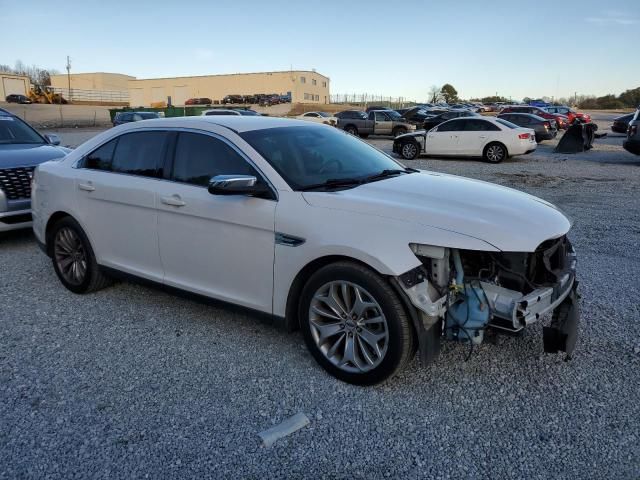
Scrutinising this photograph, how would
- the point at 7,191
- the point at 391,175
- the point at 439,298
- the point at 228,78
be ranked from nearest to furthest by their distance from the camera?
the point at 439,298, the point at 391,175, the point at 7,191, the point at 228,78

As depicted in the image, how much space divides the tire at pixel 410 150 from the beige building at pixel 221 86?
78.9 meters

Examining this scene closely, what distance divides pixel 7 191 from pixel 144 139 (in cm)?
321

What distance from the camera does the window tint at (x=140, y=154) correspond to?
4328mm

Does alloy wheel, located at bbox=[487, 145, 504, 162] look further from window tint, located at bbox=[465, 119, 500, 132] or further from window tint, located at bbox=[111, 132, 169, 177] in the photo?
window tint, located at bbox=[111, 132, 169, 177]

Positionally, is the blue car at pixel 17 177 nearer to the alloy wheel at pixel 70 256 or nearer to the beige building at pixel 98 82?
the alloy wheel at pixel 70 256

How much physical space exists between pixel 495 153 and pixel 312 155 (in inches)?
558

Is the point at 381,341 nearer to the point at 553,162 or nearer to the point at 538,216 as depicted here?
the point at 538,216

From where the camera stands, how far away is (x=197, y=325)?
4.38 m

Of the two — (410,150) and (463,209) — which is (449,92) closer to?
(410,150)

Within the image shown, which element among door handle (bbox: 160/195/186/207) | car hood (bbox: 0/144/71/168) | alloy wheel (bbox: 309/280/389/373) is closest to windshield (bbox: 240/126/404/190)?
door handle (bbox: 160/195/186/207)

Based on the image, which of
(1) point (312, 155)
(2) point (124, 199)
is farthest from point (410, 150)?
(2) point (124, 199)

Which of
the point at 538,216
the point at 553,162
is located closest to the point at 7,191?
the point at 538,216

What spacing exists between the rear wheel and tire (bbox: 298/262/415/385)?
14.8 meters

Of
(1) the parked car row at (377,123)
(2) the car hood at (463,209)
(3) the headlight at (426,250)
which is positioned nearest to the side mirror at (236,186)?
(2) the car hood at (463,209)
